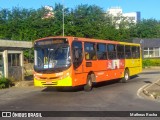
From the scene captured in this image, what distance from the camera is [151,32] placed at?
110 m

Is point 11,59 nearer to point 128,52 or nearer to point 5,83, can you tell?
point 5,83

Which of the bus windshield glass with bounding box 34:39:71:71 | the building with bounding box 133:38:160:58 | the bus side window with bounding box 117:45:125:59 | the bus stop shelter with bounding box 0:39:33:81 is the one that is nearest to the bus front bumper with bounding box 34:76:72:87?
the bus windshield glass with bounding box 34:39:71:71

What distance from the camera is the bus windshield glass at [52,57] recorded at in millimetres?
20766

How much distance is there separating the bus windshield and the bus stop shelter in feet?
25.5

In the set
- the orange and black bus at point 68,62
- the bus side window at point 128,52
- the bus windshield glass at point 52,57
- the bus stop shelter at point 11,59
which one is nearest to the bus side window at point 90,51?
the orange and black bus at point 68,62

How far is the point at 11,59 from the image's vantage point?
100 feet

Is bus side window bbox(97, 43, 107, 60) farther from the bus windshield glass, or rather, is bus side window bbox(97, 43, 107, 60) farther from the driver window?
the bus windshield glass

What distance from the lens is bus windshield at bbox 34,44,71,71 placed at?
20766 mm

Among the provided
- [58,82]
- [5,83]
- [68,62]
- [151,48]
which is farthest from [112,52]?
[151,48]

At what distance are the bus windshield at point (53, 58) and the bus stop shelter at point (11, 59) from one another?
778 cm

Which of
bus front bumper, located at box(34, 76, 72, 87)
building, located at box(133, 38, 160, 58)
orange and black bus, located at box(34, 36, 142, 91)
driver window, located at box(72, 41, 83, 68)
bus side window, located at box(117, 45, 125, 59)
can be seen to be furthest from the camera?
building, located at box(133, 38, 160, 58)

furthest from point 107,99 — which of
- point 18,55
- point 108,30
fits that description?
point 108,30

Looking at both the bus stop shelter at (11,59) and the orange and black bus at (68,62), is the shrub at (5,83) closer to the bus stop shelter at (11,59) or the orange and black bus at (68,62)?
the bus stop shelter at (11,59)

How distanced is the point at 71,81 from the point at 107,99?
3042 mm
